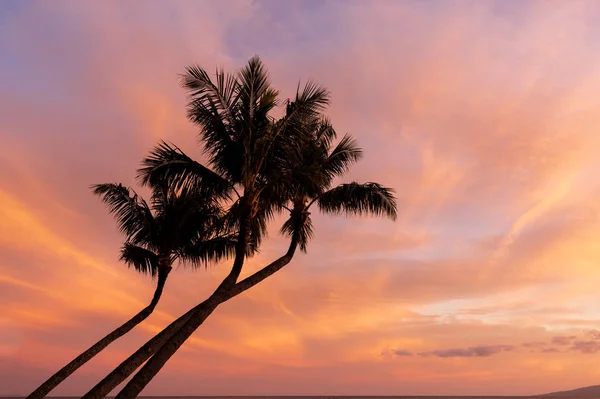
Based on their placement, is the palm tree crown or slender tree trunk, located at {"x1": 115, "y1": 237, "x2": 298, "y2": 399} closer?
slender tree trunk, located at {"x1": 115, "y1": 237, "x2": 298, "y2": 399}

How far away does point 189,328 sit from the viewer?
15406 millimetres

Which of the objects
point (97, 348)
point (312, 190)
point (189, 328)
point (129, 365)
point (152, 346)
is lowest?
point (129, 365)

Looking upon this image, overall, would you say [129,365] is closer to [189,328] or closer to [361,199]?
[189,328]

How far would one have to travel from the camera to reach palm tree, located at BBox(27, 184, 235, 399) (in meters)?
21.2

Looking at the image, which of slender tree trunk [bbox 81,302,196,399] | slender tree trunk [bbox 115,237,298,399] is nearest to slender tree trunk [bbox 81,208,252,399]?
slender tree trunk [bbox 81,302,196,399]

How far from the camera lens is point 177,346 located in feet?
49.1

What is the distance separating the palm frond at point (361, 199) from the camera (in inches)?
776

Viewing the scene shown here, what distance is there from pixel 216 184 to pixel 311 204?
353 cm

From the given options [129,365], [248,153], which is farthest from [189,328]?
[248,153]

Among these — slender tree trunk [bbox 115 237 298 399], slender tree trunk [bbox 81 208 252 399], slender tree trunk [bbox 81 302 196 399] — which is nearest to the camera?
slender tree trunk [bbox 115 237 298 399]

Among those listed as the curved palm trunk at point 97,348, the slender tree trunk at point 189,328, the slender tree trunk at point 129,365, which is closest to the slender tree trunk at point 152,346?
the slender tree trunk at point 129,365

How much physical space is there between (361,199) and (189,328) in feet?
24.4

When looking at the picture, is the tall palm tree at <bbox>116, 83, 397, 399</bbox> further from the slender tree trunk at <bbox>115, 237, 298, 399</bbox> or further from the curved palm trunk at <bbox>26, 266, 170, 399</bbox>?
the curved palm trunk at <bbox>26, 266, 170, 399</bbox>

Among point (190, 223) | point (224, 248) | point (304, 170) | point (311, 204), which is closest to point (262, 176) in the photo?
point (304, 170)
